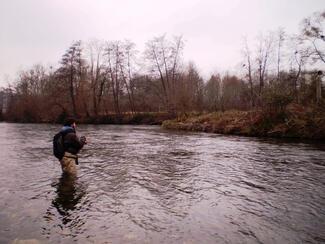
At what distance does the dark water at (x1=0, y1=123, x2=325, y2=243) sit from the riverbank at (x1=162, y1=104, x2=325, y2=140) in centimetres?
959

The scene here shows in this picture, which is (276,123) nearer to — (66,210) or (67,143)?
(67,143)

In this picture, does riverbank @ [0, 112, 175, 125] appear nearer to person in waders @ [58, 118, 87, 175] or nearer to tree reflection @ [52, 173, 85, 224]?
person in waders @ [58, 118, 87, 175]

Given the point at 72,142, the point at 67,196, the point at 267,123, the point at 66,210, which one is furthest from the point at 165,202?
the point at 267,123

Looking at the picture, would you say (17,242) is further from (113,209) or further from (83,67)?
(83,67)

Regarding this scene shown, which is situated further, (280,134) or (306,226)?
(280,134)

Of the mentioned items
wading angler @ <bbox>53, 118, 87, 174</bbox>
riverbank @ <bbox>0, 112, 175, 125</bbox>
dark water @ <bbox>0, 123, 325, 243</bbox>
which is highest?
riverbank @ <bbox>0, 112, 175, 125</bbox>

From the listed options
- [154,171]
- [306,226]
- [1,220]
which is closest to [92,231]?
[1,220]

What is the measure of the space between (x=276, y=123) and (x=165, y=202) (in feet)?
60.5

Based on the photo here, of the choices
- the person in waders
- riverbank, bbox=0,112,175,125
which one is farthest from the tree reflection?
riverbank, bbox=0,112,175,125

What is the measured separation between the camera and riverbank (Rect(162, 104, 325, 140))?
20.9 metres

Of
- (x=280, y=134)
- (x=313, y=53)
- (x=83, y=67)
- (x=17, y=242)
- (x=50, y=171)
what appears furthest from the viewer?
(x=83, y=67)

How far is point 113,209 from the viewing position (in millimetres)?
6414

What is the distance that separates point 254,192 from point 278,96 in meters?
16.9

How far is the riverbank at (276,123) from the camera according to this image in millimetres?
20922
